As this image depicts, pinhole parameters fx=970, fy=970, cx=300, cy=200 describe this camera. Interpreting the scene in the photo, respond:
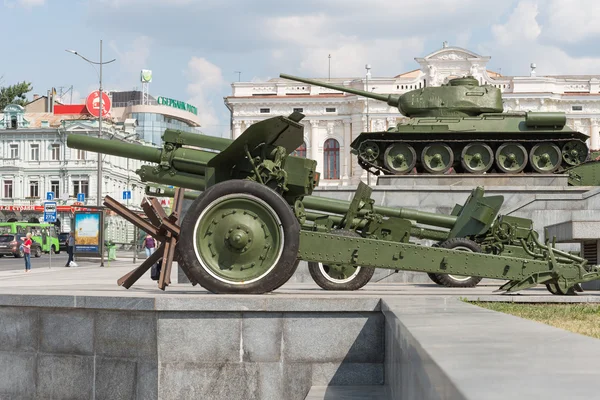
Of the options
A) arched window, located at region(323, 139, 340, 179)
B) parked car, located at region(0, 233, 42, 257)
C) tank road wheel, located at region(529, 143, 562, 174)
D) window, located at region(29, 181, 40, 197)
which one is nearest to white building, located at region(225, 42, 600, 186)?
arched window, located at region(323, 139, 340, 179)

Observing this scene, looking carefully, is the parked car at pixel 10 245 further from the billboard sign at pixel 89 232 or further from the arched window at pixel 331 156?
the arched window at pixel 331 156

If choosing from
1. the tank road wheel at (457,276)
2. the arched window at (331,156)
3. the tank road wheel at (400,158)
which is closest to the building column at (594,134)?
the arched window at (331,156)

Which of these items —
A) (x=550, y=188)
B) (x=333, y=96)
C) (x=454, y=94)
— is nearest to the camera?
(x=550, y=188)

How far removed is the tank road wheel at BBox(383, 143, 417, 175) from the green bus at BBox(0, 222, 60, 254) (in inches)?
1776

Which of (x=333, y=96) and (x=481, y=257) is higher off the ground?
(x=333, y=96)

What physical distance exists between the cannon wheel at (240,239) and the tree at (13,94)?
9956cm

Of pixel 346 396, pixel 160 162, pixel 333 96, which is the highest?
pixel 333 96

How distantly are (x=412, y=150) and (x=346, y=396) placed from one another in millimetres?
17115

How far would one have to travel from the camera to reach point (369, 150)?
23359mm

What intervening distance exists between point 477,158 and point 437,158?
0.96 metres

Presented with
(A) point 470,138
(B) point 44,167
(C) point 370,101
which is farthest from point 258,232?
(C) point 370,101

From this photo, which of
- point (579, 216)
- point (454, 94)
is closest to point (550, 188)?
point (579, 216)

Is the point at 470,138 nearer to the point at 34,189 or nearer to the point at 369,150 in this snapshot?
the point at 369,150

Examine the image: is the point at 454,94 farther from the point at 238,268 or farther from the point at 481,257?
the point at 238,268
